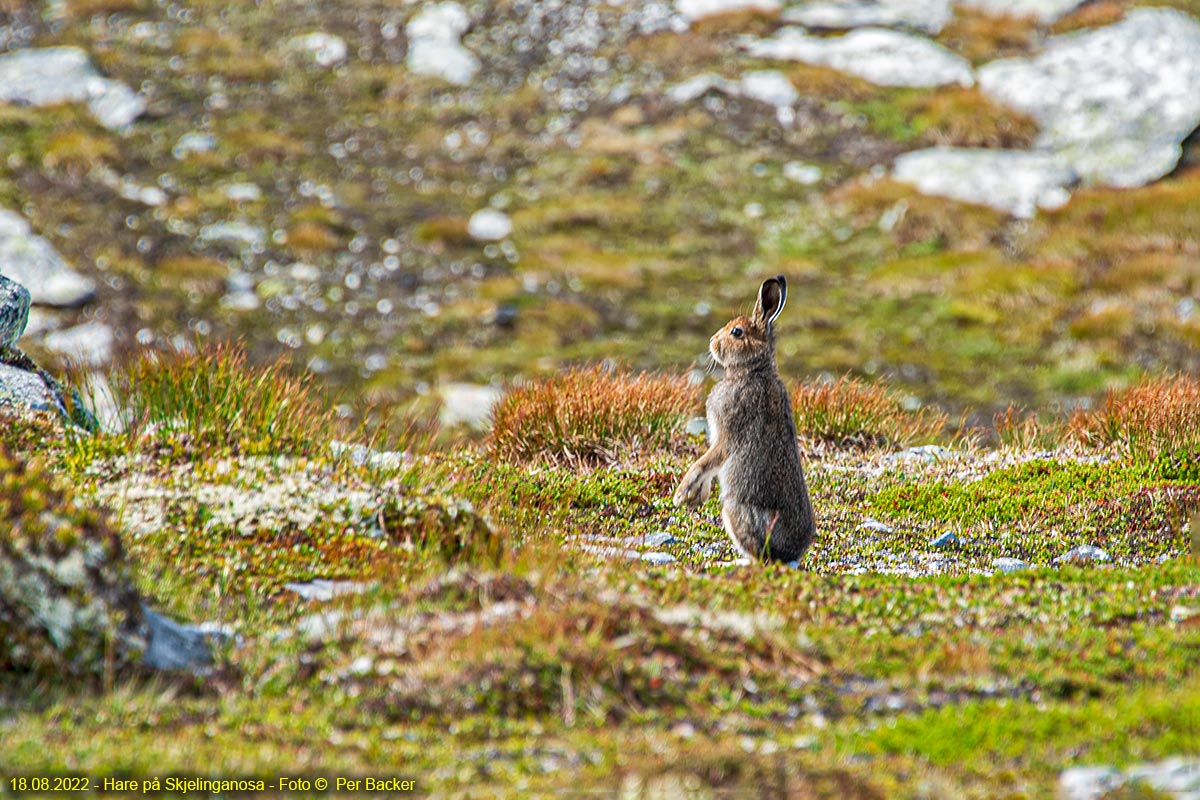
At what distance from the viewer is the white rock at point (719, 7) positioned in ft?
121

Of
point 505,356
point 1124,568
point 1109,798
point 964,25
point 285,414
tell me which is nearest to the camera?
point 1109,798

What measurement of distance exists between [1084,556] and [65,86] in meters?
31.4

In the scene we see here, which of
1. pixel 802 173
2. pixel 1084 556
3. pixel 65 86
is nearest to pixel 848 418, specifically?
pixel 1084 556

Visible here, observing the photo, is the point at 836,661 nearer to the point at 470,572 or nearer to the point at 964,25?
the point at 470,572

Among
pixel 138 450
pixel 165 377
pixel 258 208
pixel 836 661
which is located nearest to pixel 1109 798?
pixel 836 661

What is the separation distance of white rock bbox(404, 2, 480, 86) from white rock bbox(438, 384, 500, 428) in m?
16.1

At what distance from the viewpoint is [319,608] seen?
26.0 ft

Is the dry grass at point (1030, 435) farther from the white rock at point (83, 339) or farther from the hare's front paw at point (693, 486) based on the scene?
the white rock at point (83, 339)

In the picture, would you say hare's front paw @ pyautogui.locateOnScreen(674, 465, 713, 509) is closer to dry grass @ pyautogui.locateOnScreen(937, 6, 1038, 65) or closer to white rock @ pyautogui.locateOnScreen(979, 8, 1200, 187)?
white rock @ pyautogui.locateOnScreen(979, 8, 1200, 187)

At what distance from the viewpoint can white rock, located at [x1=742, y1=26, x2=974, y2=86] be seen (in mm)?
33656

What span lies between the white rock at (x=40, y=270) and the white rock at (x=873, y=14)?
23405 mm

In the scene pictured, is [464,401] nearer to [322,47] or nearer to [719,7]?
[322,47]

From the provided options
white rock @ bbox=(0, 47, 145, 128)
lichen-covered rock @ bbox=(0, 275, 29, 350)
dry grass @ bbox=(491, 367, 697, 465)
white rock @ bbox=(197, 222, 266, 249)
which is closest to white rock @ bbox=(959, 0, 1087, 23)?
white rock @ bbox=(197, 222, 266, 249)

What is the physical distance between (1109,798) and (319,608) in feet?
16.7
